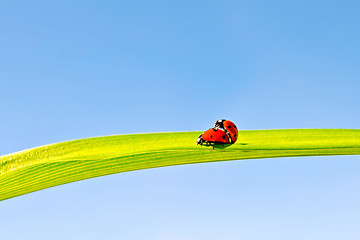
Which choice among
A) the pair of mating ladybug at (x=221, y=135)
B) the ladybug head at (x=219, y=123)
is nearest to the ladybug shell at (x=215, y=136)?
the pair of mating ladybug at (x=221, y=135)

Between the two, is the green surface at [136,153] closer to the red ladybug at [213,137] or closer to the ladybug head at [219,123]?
the red ladybug at [213,137]

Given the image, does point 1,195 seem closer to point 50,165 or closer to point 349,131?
point 50,165

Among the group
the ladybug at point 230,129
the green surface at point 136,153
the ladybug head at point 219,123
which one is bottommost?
the green surface at point 136,153

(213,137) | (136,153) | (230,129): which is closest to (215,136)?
(213,137)

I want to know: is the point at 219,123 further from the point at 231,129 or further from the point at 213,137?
the point at 213,137

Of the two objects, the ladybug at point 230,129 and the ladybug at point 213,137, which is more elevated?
the ladybug at point 230,129

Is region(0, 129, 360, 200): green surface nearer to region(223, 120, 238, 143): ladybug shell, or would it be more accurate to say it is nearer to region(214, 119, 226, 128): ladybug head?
region(223, 120, 238, 143): ladybug shell

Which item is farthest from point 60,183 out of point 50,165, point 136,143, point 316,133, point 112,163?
point 316,133
